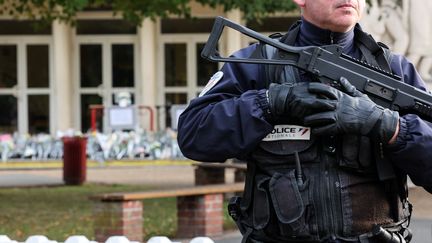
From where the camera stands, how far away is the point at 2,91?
76.3ft

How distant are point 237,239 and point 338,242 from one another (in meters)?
5.15

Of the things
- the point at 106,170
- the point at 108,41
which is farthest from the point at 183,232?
the point at 108,41

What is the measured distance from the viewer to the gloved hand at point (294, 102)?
2070 millimetres

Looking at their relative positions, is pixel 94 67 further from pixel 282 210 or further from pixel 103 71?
pixel 282 210

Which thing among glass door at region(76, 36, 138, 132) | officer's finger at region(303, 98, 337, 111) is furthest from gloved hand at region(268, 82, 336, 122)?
glass door at region(76, 36, 138, 132)

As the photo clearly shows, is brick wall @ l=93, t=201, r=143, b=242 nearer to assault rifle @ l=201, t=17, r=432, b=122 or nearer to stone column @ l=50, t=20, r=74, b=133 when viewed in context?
assault rifle @ l=201, t=17, r=432, b=122

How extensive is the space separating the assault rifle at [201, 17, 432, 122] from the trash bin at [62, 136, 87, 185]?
11499mm

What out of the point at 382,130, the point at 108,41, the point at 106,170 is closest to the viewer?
the point at 382,130

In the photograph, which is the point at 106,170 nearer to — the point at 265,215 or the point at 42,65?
the point at 42,65

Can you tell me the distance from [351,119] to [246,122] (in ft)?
0.98

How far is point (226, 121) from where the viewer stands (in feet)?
7.09

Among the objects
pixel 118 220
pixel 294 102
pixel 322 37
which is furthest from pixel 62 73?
pixel 294 102

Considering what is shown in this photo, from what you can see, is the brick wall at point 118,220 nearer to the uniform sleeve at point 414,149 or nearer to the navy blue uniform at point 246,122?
the navy blue uniform at point 246,122

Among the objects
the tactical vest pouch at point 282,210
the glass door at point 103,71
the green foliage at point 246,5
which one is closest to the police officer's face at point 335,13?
the tactical vest pouch at point 282,210
